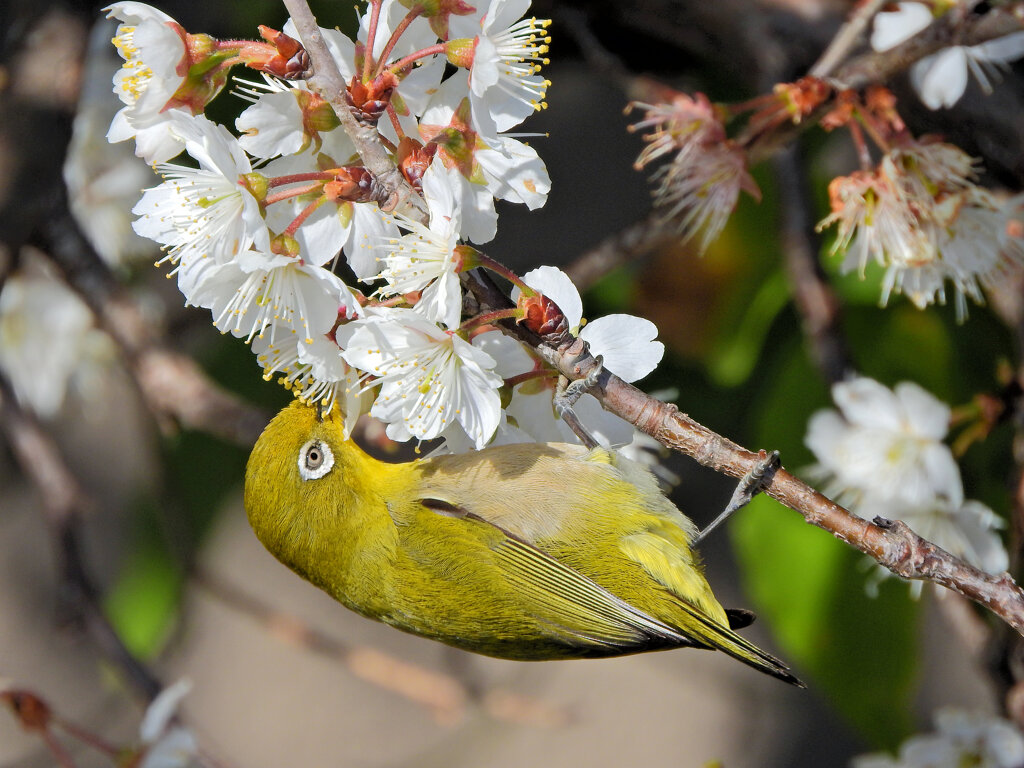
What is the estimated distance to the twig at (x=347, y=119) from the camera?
2.74 ft

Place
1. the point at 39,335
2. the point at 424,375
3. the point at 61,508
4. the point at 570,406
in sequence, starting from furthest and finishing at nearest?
the point at 39,335, the point at 61,508, the point at 570,406, the point at 424,375

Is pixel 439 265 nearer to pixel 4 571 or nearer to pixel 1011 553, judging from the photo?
pixel 1011 553

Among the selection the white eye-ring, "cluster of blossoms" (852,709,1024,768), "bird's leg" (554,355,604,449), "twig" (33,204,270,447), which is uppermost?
"bird's leg" (554,355,604,449)

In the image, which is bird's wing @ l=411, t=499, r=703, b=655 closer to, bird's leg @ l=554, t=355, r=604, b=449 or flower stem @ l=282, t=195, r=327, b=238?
bird's leg @ l=554, t=355, r=604, b=449

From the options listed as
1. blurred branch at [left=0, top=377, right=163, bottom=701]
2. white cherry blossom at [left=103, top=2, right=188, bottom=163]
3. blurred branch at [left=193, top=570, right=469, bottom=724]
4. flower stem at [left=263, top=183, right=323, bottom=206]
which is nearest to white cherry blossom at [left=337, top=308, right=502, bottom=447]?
flower stem at [left=263, top=183, right=323, bottom=206]

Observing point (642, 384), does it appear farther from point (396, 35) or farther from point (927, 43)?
point (396, 35)

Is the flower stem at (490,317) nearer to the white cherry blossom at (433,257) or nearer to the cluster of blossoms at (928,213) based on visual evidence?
the white cherry blossom at (433,257)

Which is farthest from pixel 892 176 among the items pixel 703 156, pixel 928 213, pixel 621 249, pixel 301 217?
pixel 301 217

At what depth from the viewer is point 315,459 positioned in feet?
4.30

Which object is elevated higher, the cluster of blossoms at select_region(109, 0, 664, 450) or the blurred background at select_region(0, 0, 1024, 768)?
the cluster of blossoms at select_region(109, 0, 664, 450)

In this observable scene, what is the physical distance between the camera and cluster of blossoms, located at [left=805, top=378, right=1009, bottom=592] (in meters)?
1.43

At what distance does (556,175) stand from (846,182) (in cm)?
159

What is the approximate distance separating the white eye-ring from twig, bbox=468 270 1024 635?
525 mm

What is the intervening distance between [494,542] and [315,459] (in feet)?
0.87
